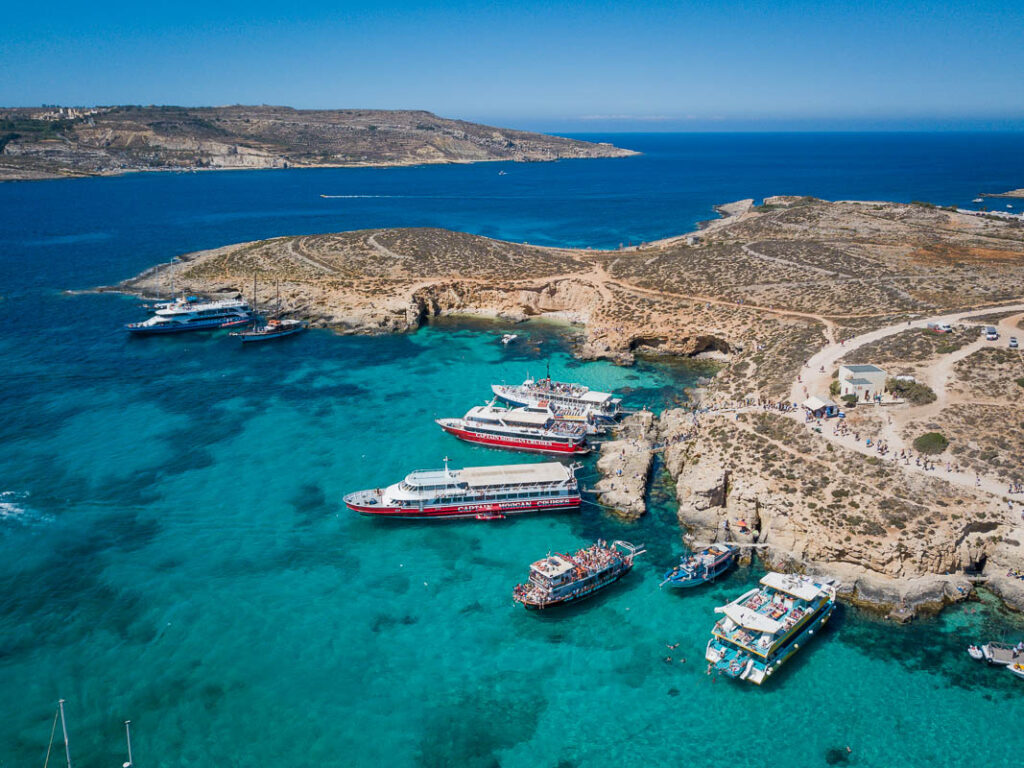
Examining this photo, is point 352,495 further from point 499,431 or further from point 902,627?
point 902,627

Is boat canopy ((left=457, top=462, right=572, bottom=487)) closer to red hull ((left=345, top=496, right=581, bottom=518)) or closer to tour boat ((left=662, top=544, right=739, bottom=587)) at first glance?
red hull ((left=345, top=496, right=581, bottom=518))

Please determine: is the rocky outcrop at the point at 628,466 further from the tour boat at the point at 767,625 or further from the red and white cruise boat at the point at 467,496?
the tour boat at the point at 767,625

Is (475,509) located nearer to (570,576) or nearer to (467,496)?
(467,496)

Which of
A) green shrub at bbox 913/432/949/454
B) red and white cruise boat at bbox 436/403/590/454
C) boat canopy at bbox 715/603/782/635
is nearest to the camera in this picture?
boat canopy at bbox 715/603/782/635

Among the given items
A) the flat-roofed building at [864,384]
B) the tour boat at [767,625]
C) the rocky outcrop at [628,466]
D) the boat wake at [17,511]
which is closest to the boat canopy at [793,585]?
the tour boat at [767,625]

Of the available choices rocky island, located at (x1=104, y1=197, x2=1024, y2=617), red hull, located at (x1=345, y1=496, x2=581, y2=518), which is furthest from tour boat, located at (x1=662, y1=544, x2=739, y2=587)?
red hull, located at (x1=345, y1=496, x2=581, y2=518)
